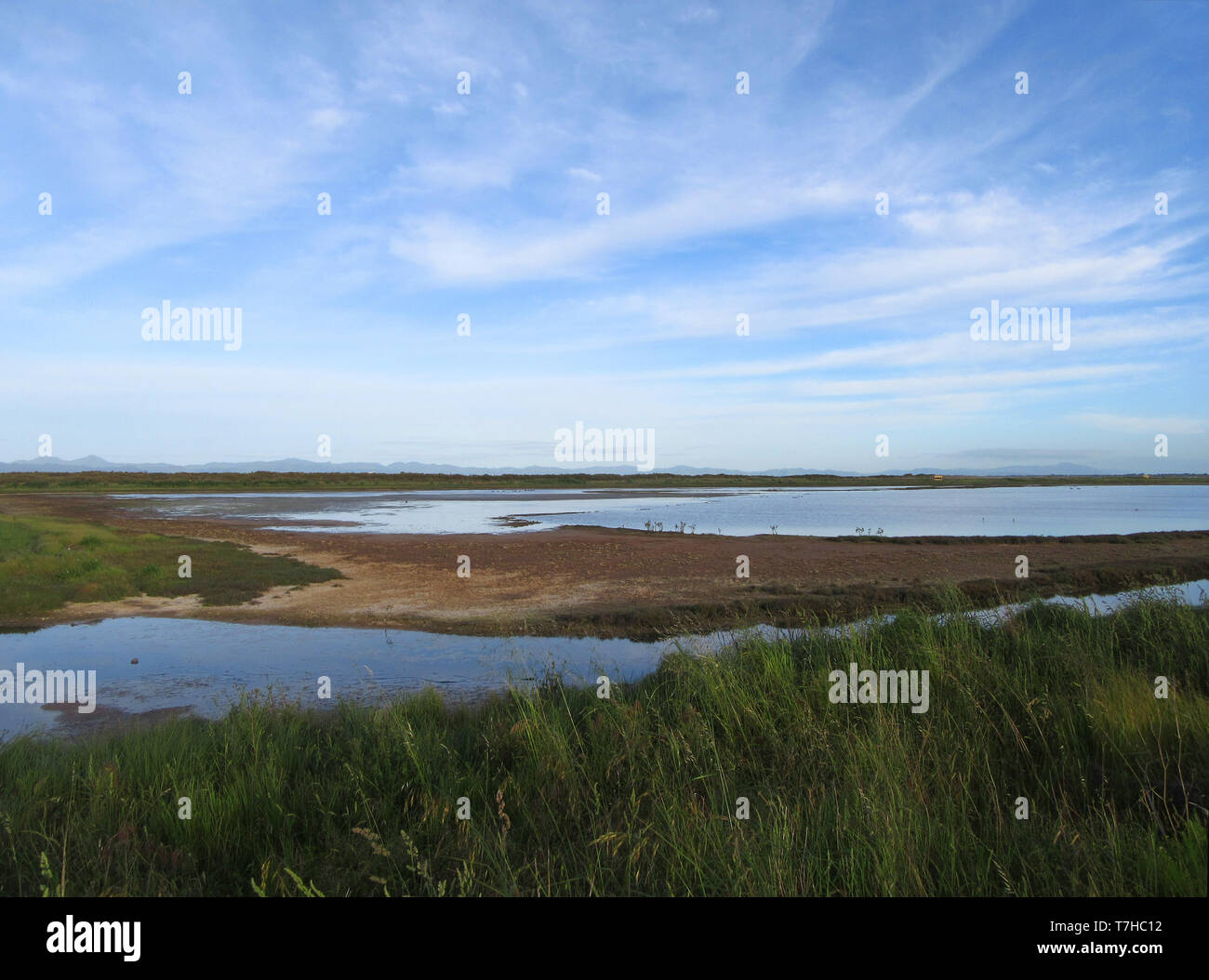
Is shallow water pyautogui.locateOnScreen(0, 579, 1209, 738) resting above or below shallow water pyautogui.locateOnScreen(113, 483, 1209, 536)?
below

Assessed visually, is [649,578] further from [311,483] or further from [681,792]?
[311,483]

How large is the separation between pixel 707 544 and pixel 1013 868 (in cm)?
2451

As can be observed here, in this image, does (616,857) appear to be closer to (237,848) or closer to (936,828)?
(936,828)

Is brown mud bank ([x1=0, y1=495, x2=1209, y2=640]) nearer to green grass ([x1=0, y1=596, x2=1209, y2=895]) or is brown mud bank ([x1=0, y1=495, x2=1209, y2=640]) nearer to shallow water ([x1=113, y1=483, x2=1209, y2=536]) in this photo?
shallow water ([x1=113, y1=483, x2=1209, y2=536])

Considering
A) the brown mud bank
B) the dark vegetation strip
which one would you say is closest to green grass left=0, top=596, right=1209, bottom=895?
the brown mud bank

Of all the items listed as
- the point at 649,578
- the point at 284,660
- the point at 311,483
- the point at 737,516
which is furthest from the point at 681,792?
the point at 311,483

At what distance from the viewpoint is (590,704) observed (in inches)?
293

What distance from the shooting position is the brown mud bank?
14.7 metres

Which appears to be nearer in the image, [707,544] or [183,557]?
[183,557]

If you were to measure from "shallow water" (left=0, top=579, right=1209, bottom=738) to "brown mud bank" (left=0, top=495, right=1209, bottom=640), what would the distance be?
96 cm

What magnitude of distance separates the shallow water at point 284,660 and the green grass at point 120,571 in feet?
9.31

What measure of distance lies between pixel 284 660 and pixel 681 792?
29.3 ft
